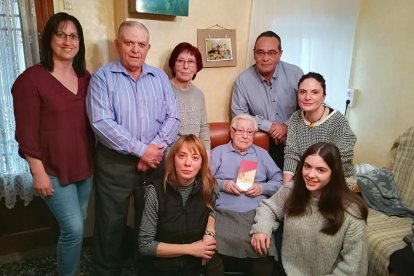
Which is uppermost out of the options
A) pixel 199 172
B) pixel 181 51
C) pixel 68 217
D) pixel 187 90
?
pixel 181 51

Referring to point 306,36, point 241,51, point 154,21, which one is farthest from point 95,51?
point 306,36

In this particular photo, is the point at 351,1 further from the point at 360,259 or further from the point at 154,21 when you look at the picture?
the point at 360,259

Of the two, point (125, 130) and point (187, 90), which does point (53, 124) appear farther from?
point (187, 90)

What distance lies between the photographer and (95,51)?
7.27 feet

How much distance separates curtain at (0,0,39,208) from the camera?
1921 mm

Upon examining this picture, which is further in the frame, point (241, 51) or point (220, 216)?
point (241, 51)

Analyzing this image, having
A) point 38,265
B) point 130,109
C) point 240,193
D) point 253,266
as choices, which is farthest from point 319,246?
point 38,265

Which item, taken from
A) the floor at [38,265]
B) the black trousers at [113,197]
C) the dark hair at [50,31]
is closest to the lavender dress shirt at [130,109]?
the black trousers at [113,197]

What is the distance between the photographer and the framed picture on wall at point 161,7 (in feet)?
6.72

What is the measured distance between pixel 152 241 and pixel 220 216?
1.43 ft

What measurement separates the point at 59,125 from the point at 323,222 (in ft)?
4.35

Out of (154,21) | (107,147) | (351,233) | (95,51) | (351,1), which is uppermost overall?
(351,1)

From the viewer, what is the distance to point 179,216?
1.65 metres

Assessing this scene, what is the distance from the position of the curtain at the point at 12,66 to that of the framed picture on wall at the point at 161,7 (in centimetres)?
59
